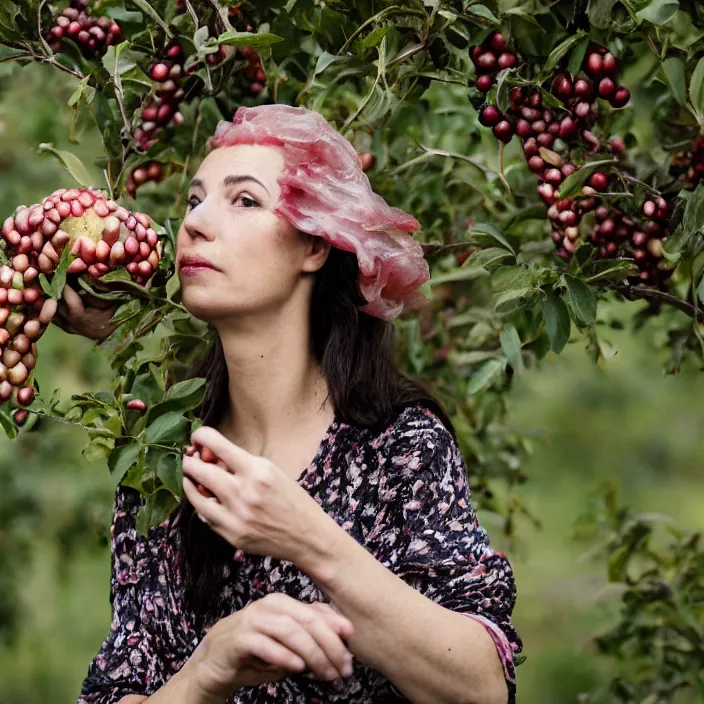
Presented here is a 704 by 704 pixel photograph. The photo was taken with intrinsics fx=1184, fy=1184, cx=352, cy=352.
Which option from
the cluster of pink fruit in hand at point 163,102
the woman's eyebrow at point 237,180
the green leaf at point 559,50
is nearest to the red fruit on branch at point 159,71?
the cluster of pink fruit in hand at point 163,102

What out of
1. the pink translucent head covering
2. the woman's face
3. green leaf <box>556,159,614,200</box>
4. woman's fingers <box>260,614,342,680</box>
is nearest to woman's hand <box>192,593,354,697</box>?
woman's fingers <box>260,614,342,680</box>

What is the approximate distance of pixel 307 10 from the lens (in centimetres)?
176

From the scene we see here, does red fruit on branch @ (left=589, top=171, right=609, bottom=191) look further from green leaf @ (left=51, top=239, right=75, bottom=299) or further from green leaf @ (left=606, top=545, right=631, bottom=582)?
green leaf @ (left=606, top=545, right=631, bottom=582)

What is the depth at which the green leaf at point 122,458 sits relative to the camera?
1.45 meters

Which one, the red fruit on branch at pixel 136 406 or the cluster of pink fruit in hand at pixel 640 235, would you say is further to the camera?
the cluster of pink fruit in hand at pixel 640 235

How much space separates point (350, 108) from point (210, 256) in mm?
708

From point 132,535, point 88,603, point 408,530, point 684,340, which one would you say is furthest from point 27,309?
point 88,603

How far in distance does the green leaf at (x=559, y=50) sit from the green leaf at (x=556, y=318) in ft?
1.01

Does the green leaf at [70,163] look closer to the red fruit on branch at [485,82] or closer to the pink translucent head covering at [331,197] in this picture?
the pink translucent head covering at [331,197]

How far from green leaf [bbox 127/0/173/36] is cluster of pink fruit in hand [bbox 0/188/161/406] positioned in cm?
30

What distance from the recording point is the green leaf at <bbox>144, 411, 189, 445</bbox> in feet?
4.77

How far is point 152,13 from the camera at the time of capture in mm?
1683

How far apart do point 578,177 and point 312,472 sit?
553mm

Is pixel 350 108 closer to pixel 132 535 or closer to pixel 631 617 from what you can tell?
pixel 132 535
